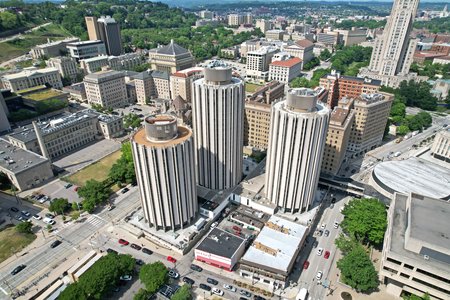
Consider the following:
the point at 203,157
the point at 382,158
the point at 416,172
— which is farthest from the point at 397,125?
the point at 203,157

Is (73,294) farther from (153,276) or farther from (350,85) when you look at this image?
(350,85)

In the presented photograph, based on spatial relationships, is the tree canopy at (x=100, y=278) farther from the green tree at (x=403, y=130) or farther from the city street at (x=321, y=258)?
the green tree at (x=403, y=130)

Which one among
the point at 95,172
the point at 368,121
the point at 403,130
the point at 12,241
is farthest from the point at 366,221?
the point at 12,241

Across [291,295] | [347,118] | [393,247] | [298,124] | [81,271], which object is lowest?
[291,295]

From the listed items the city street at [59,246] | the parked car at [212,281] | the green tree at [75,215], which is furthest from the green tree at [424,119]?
the green tree at [75,215]

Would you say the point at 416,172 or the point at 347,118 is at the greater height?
the point at 347,118

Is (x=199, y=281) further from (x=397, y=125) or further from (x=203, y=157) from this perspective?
(x=397, y=125)

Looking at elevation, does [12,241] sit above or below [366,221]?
below
